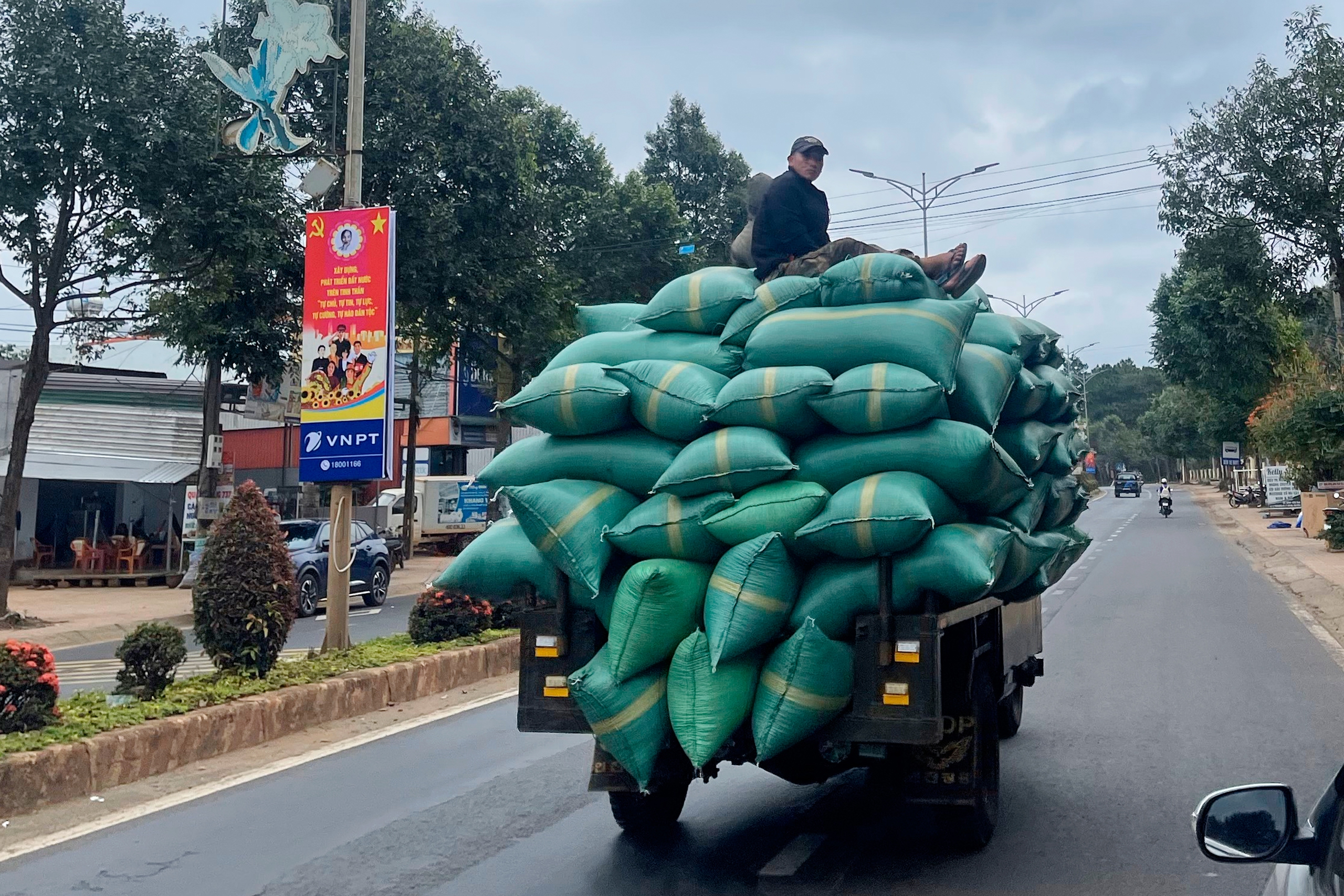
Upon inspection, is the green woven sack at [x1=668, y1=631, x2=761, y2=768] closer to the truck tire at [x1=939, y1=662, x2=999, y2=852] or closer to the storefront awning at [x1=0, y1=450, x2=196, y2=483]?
the truck tire at [x1=939, y1=662, x2=999, y2=852]

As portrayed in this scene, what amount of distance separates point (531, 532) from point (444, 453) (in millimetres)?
38448

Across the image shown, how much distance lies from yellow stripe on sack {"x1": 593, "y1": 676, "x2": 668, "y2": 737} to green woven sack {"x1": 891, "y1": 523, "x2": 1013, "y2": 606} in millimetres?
988

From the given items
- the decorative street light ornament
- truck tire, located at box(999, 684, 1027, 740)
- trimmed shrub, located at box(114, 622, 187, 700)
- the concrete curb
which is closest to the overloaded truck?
truck tire, located at box(999, 684, 1027, 740)

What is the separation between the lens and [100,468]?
83.4 ft

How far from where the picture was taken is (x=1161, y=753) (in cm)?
765

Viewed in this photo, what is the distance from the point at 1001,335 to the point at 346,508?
6867 mm

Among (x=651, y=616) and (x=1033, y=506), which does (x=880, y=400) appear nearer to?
(x=651, y=616)

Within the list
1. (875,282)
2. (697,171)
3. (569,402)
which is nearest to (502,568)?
(569,402)

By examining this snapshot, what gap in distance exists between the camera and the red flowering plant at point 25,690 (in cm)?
685

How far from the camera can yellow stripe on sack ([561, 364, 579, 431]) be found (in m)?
5.39

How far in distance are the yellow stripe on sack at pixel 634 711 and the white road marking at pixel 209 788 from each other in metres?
2.99

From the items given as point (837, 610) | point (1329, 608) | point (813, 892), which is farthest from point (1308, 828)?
point (1329, 608)

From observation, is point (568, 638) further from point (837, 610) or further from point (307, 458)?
point (307, 458)

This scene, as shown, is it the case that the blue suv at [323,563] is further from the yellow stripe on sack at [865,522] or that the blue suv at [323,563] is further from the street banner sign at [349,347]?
the yellow stripe on sack at [865,522]
